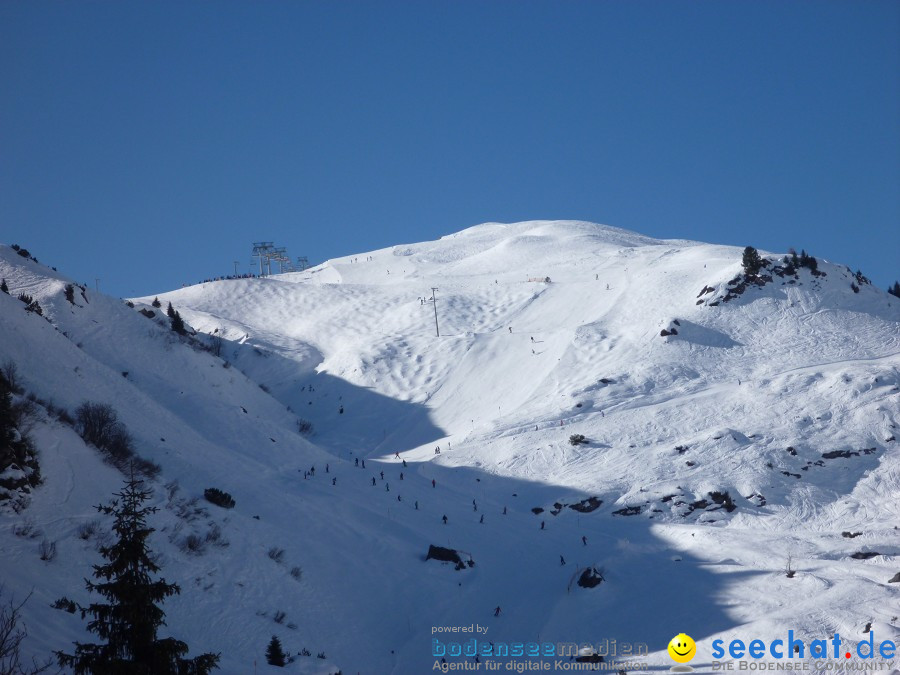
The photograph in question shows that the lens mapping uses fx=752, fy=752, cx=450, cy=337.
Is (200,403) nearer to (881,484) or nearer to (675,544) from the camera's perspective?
(675,544)

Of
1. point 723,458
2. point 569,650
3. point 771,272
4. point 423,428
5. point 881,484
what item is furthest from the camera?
point 771,272

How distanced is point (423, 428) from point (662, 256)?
47.4 metres

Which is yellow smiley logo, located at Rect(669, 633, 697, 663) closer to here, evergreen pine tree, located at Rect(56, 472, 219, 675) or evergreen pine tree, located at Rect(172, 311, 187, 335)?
evergreen pine tree, located at Rect(56, 472, 219, 675)

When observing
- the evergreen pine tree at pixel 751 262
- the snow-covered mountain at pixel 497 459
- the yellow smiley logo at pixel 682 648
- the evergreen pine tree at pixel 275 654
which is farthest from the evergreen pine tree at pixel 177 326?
the evergreen pine tree at pixel 751 262

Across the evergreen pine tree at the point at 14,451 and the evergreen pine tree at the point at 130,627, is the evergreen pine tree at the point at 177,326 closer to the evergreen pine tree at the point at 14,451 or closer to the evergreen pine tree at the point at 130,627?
the evergreen pine tree at the point at 14,451

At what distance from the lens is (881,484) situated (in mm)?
39875

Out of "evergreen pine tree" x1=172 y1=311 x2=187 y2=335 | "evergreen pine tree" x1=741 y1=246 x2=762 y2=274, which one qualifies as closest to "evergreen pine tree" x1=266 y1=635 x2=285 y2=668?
"evergreen pine tree" x1=172 y1=311 x2=187 y2=335

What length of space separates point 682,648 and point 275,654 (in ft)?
36.6

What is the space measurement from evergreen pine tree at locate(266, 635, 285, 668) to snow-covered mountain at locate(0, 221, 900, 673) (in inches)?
9.6

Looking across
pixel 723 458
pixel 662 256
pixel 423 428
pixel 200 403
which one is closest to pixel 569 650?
pixel 723 458

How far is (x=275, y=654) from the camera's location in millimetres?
18750

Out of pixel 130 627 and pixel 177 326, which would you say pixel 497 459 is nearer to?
pixel 177 326

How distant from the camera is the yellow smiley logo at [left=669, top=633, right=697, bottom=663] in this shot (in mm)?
20606

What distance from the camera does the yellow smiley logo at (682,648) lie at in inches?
811
